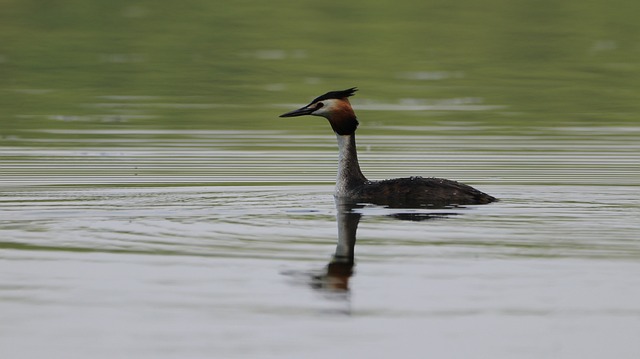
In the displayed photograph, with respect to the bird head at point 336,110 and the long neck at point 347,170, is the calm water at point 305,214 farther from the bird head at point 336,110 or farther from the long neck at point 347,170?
the bird head at point 336,110

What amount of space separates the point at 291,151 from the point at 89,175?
12.1 ft

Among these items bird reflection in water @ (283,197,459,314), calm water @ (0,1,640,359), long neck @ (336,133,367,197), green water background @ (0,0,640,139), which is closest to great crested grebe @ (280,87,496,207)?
long neck @ (336,133,367,197)

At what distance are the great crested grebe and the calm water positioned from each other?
0.33m

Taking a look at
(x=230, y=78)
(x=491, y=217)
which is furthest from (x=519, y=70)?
(x=491, y=217)

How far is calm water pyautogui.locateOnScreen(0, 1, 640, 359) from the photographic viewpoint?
8.31 m

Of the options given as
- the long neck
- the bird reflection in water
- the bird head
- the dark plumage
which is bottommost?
the bird reflection in water

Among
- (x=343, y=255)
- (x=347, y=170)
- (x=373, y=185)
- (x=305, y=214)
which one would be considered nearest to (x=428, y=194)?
(x=373, y=185)

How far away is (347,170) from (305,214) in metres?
1.68

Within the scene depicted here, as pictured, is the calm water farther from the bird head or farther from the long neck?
the bird head

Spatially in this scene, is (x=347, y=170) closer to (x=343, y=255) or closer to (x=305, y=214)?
(x=305, y=214)

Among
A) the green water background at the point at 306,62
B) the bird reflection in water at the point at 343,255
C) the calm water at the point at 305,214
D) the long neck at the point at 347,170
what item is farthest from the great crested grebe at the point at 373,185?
the green water background at the point at 306,62

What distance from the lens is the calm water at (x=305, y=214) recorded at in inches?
327

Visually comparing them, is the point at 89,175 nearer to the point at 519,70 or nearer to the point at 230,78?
the point at 230,78

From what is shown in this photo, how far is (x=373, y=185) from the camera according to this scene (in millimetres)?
14117
